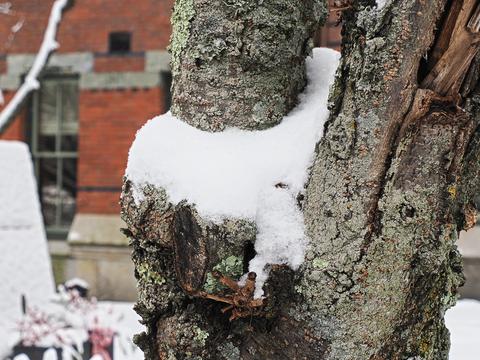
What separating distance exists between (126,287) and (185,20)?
6090 mm

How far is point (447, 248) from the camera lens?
1103 mm

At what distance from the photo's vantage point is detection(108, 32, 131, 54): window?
7.23m

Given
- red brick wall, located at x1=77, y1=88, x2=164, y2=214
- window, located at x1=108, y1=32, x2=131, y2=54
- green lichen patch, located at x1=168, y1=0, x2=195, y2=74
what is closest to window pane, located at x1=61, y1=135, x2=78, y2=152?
red brick wall, located at x1=77, y1=88, x2=164, y2=214

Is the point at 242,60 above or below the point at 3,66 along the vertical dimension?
above

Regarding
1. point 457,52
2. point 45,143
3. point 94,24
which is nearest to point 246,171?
point 457,52

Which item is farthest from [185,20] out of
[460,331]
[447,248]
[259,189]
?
[460,331]

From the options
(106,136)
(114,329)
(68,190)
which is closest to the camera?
(114,329)

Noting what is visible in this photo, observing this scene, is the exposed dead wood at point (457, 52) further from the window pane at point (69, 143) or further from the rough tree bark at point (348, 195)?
the window pane at point (69, 143)

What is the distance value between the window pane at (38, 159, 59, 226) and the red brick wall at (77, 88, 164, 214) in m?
0.72

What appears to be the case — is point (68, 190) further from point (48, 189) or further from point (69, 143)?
point (69, 143)

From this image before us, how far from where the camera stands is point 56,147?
25.8 feet

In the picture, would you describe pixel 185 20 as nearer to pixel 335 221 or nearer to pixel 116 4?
pixel 335 221

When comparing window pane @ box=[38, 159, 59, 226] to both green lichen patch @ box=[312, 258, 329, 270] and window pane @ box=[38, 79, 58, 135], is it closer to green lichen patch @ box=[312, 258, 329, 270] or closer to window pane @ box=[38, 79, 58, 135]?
window pane @ box=[38, 79, 58, 135]

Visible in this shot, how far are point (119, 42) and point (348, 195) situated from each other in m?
6.59
